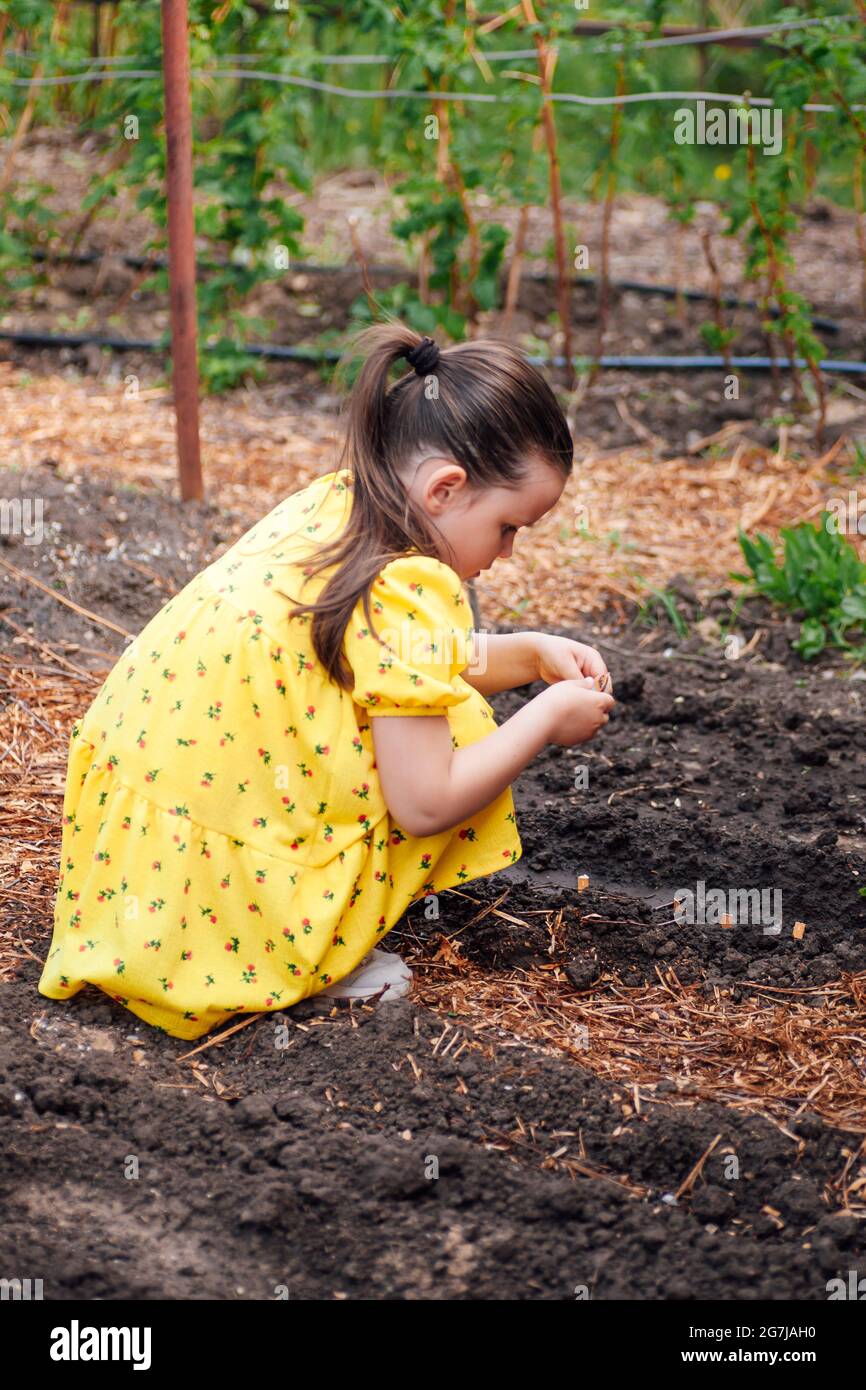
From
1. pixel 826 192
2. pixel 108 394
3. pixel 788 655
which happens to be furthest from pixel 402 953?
pixel 826 192

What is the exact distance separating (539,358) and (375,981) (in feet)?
11.3

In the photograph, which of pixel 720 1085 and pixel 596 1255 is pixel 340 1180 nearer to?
pixel 596 1255

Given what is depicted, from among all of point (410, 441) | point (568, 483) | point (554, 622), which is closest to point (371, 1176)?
point (410, 441)

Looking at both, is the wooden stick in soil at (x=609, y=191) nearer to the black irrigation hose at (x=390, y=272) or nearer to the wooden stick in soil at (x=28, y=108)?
the black irrigation hose at (x=390, y=272)

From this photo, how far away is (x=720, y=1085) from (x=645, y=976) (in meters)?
0.33

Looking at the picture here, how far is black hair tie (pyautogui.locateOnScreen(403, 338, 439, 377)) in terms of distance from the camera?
77.3 inches

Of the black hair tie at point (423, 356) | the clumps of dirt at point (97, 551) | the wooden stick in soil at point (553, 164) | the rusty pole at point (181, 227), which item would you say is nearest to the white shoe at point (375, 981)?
the black hair tie at point (423, 356)

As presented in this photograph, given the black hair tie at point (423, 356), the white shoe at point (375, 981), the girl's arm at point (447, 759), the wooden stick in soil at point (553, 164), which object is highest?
the wooden stick in soil at point (553, 164)

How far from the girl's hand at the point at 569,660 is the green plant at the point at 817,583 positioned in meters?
1.29

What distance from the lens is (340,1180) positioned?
1725mm

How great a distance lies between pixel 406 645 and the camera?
188cm

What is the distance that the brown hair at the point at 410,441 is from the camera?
1.91 metres

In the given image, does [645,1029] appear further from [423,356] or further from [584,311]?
[584,311]

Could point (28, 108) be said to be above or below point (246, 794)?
above
